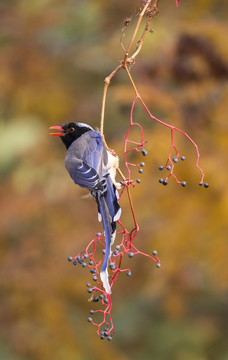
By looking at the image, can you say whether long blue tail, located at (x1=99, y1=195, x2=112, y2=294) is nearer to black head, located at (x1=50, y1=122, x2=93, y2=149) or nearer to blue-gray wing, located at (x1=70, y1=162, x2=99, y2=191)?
blue-gray wing, located at (x1=70, y1=162, x2=99, y2=191)

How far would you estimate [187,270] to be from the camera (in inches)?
255

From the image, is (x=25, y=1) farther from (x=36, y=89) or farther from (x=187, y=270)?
(x=187, y=270)

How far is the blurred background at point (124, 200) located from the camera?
4.53 meters

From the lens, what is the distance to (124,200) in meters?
4.68

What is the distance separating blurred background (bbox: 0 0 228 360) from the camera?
14.9 feet

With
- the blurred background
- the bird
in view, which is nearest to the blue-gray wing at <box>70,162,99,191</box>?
the bird

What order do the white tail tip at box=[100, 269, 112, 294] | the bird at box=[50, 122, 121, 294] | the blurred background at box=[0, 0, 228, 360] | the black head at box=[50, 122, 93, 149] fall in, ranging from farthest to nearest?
the blurred background at box=[0, 0, 228, 360] → the black head at box=[50, 122, 93, 149] → the bird at box=[50, 122, 121, 294] → the white tail tip at box=[100, 269, 112, 294]

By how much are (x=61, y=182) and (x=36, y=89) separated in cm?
108

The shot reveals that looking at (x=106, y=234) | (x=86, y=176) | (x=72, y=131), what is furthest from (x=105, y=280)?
(x=72, y=131)

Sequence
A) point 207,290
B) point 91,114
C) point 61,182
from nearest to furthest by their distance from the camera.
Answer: point 61,182
point 91,114
point 207,290

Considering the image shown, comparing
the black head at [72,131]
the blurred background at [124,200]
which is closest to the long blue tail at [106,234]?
the black head at [72,131]

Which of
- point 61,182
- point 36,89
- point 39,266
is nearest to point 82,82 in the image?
point 36,89

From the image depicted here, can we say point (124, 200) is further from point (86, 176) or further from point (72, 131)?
point (86, 176)

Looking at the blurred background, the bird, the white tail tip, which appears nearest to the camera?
the white tail tip
